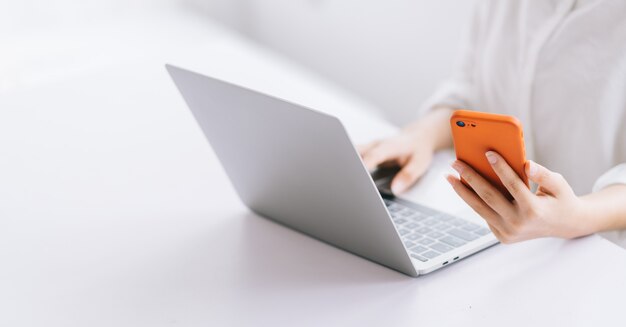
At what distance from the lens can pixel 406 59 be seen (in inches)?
84.8

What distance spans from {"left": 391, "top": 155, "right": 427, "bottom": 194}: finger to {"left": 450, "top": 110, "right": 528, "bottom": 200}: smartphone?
246mm

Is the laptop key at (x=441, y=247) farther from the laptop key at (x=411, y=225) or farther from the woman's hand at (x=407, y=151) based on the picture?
the woman's hand at (x=407, y=151)

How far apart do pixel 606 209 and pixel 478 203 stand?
0.58ft

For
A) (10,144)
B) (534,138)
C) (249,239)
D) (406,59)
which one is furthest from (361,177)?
(406,59)

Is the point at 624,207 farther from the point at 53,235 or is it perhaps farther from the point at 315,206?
the point at 53,235

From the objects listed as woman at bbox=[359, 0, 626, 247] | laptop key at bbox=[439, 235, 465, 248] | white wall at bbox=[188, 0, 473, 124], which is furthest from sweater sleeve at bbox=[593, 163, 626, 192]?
white wall at bbox=[188, 0, 473, 124]

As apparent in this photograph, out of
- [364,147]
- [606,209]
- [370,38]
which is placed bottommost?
[606,209]

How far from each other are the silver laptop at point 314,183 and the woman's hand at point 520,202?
0.06 m

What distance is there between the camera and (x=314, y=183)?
0.78m

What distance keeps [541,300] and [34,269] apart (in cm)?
51

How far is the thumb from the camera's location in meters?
0.69

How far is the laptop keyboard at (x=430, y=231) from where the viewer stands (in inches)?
30.8

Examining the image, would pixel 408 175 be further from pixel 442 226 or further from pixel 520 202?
pixel 520 202

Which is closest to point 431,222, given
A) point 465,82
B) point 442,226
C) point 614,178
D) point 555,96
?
point 442,226
